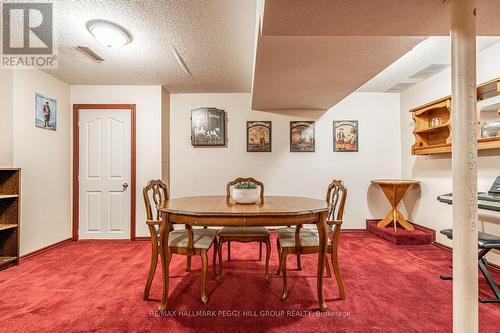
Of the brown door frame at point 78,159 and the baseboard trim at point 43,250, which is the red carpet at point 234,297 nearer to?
the baseboard trim at point 43,250

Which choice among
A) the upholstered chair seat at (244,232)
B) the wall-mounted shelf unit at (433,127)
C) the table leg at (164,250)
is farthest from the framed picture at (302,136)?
the table leg at (164,250)

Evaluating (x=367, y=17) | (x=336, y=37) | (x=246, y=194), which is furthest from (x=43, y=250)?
(x=367, y=17)

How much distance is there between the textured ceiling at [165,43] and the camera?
2.00m

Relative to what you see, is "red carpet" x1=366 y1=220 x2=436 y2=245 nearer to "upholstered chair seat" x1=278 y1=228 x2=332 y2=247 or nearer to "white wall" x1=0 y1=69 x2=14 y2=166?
"upholstered chair seat" x1=278 y1=228 x2=332 y2=247

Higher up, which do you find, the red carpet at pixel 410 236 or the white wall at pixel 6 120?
the white wall at pixel 6 120

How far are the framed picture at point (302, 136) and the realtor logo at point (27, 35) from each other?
3.40 metres

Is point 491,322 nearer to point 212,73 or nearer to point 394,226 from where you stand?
point 394,226

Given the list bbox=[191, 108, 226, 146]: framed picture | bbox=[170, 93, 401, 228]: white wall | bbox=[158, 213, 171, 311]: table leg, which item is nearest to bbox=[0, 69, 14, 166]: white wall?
bbox=[170, 93, 401, 228]: white wall

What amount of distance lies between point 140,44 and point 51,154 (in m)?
2.20

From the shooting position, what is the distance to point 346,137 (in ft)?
14.0

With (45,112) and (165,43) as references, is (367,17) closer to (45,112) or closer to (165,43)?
(165,43)

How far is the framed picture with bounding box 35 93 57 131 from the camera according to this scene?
322cm

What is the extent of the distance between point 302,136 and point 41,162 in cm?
394

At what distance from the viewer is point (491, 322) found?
5.61 feet
